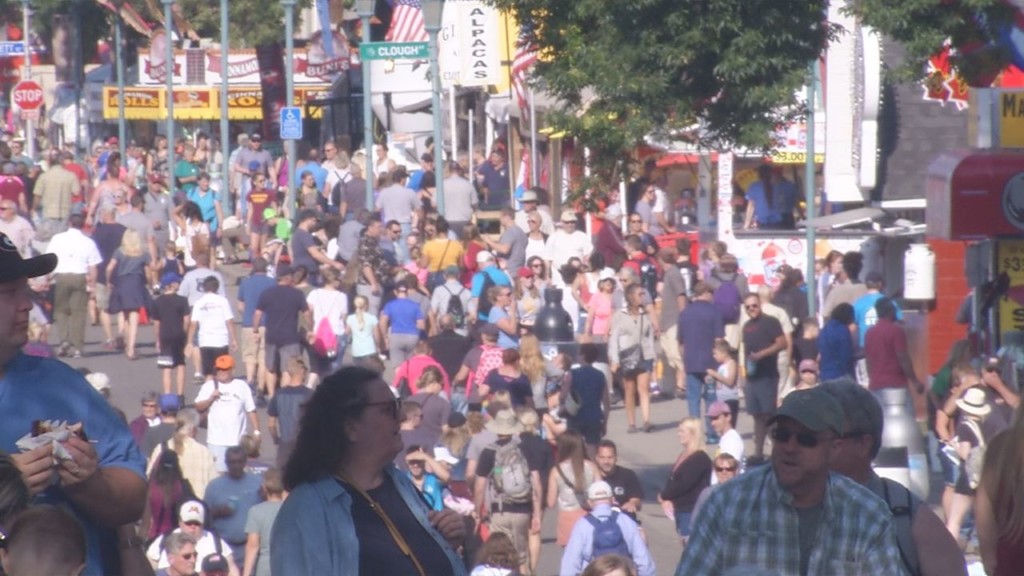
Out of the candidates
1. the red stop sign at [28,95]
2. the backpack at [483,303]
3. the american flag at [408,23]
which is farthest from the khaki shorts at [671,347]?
the red stop sign at [28,95]

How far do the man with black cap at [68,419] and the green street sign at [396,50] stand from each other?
17991 millimetres

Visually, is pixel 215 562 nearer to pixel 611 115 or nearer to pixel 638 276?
pixel 611 115

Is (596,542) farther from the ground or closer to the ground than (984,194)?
closer to the ground

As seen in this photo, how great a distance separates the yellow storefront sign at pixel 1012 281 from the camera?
12.7 m

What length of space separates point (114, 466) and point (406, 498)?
102 centimetres

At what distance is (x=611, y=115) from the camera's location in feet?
40.1

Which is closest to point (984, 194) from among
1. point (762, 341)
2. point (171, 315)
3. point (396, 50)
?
point (762, 341)

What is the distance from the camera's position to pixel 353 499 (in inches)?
168

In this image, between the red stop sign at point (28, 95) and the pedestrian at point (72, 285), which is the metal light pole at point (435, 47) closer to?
the pedestrian at point (72, 285)

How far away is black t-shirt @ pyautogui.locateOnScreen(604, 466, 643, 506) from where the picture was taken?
12758 millimetres

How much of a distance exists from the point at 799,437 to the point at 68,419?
1830 millimetres

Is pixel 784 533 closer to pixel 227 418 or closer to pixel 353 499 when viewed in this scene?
pixel 353 499

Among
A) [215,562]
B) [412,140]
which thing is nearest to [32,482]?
[215,562]

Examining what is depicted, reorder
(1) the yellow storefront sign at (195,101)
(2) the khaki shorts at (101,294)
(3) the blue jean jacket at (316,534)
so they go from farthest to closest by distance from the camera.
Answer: (1) the yellow storefront sign at (195,101) → (2) the khaki shorts at (101,294) → (3) the blue jean jacket at (316,534)
